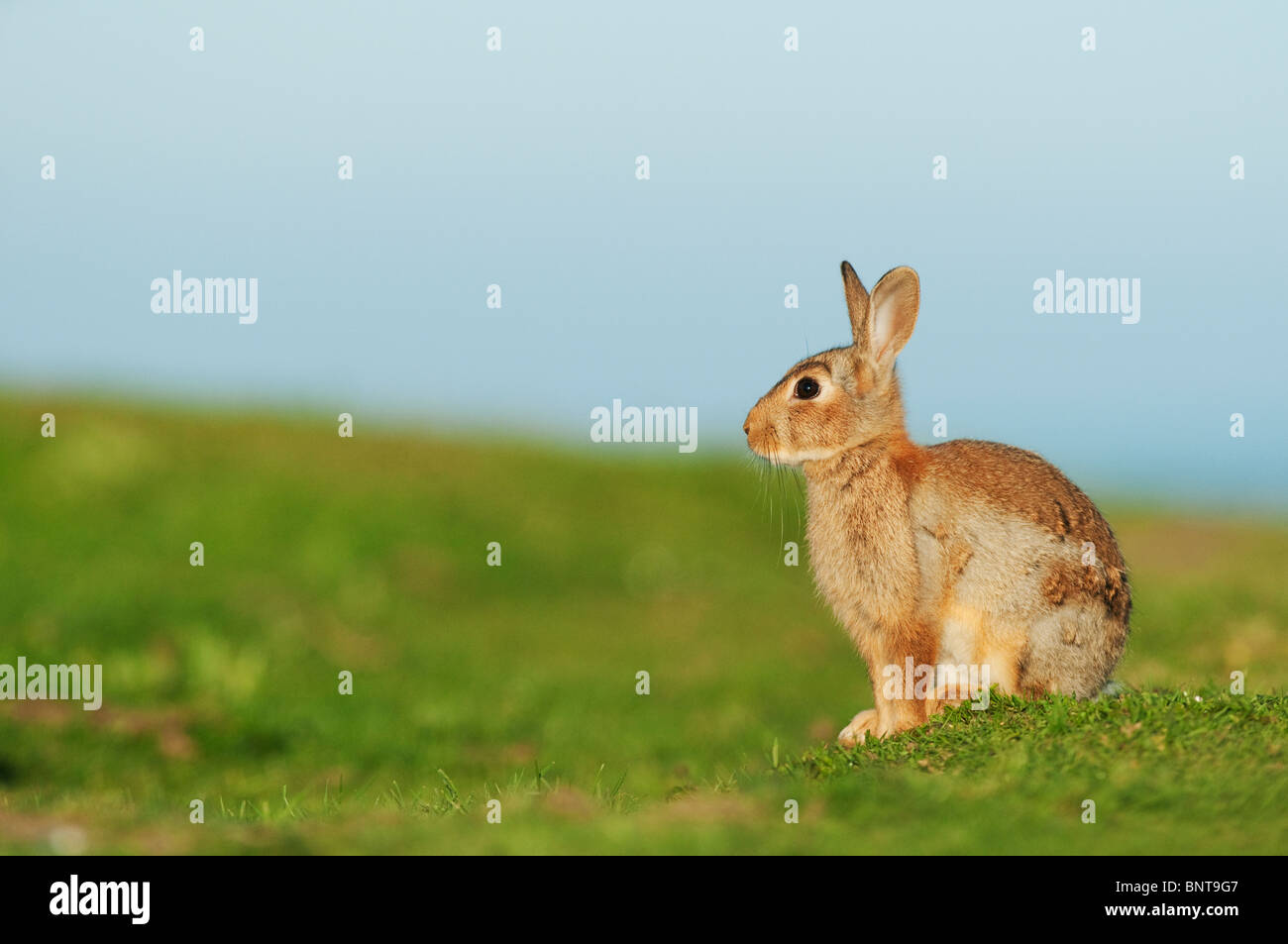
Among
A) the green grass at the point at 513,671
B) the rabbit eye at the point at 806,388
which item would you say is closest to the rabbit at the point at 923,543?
the rabbit eye at the point at 806,388

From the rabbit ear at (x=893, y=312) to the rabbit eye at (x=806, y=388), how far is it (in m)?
0.37

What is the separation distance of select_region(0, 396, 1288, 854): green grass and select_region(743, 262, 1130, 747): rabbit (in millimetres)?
301

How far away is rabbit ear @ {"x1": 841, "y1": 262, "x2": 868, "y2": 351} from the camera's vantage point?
750 cm

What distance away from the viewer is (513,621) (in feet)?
53.0

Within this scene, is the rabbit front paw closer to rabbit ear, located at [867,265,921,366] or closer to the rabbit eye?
the rabbit eye

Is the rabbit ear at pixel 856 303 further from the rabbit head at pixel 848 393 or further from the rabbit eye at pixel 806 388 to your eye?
the rabbit eye at pixel 806 388

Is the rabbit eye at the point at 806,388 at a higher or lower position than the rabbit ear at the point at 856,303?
lower

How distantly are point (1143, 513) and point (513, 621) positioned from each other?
496 inches

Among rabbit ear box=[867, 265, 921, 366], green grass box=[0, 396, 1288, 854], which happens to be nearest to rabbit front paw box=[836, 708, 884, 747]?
green grass box=[0, 396, 1288, 854]

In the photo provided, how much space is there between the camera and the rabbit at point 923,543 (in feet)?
23.4

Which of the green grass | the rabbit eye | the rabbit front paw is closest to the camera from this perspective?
the green grass

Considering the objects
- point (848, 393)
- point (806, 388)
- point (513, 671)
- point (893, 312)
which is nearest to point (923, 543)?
point (848, 393)
